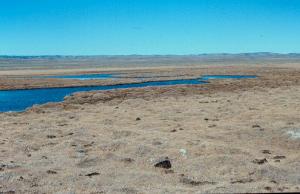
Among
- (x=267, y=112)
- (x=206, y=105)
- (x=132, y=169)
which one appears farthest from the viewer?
(x=206, y=105)

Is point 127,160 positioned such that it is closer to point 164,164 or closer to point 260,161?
point 164,164

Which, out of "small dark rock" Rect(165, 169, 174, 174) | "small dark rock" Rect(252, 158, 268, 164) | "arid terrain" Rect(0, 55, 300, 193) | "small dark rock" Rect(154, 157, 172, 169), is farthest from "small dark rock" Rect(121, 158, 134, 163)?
"small dark rock" Rect(252, 158, 268, 164)

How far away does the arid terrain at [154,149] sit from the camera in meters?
15.5

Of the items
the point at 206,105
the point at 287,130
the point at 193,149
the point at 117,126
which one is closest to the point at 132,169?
the point at 193,149

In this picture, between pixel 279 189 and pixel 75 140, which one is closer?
pixel 279 189

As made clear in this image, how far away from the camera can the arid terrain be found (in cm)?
1552

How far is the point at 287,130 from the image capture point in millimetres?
22688

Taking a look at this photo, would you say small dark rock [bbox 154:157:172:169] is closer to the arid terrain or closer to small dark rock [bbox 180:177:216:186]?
the arid terrain

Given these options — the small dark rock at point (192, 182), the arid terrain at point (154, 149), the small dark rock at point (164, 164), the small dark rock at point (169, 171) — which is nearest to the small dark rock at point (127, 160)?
the arid terrain at point (154, 149)

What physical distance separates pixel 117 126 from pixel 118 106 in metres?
10.9

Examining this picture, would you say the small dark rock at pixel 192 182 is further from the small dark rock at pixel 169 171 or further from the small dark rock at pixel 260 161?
the small dark rock at pixel 260 161

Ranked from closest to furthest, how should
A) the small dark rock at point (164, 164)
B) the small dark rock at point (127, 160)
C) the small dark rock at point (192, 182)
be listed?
the small dark rock at point (192, 182) → the small dark rock at point (164, 164) → the small dark rock at point (127, 160)

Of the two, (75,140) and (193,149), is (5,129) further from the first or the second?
(193,149)

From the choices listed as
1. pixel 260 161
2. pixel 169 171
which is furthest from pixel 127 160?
pixel 260 161
